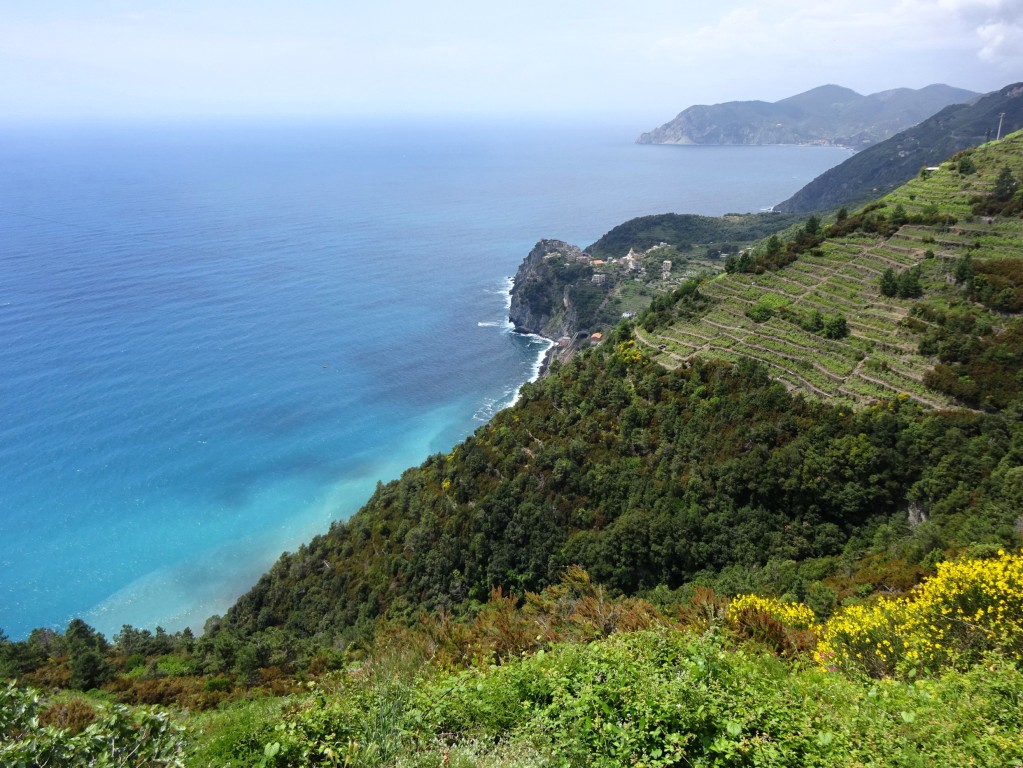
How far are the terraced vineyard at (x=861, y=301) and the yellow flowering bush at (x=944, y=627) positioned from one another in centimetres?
1807

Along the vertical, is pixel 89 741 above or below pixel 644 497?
above

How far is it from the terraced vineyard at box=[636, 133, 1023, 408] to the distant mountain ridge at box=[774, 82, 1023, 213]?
83054 mm

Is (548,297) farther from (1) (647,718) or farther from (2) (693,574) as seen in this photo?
(1) (647,718)

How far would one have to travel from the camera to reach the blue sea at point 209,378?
4181 cm

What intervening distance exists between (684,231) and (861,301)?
76.6m

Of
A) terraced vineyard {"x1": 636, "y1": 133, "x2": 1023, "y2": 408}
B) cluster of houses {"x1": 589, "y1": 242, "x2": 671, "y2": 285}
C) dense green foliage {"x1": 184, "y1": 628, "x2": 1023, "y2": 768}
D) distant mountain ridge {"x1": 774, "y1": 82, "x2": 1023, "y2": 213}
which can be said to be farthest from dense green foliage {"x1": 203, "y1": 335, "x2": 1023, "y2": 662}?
distant mountain ridge {"x1": 774, "y1": 82, "x2": 1023, "y2": 213}

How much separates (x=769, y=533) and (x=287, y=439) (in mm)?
45358

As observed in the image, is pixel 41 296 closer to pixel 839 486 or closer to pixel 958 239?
pixel 839 486

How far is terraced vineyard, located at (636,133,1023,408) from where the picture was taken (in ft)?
96.1

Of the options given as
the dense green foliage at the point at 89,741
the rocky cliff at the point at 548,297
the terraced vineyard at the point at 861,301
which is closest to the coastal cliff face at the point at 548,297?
the rocky cliff at the point at 548,297

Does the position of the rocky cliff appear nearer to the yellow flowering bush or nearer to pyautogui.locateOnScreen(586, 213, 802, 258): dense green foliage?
pyautogui.locateOnScreen(586, 213, 802, 258): dense green foliage

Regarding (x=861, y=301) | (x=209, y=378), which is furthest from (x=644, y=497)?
(x=209, y=378)

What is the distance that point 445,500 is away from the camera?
112ft

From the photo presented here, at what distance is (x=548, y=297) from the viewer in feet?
283
